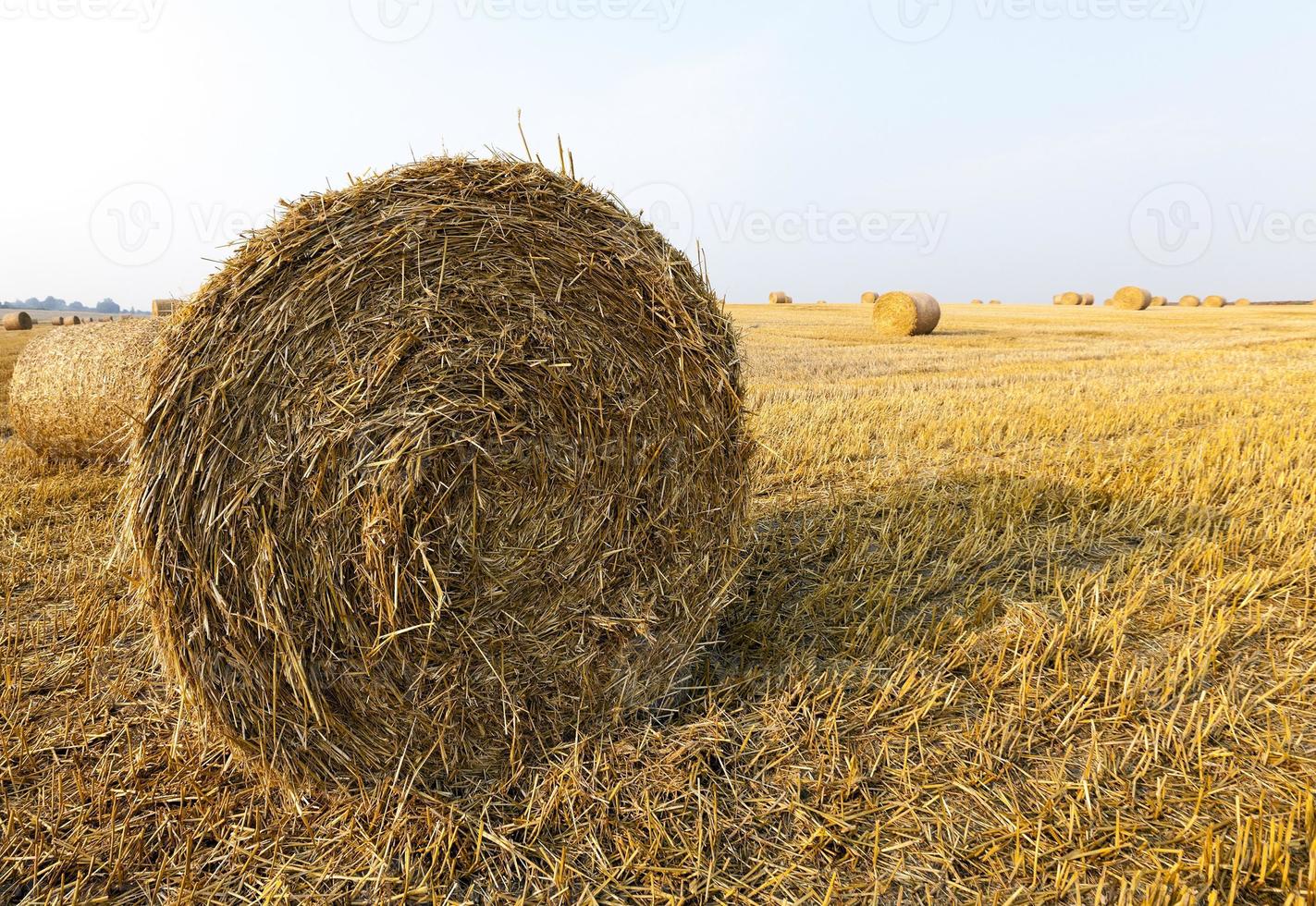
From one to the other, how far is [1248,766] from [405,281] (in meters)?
3.14

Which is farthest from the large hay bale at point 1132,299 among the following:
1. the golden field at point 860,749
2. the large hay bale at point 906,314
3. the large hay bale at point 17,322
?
the large hay bale at point 17,322

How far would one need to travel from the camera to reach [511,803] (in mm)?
2355

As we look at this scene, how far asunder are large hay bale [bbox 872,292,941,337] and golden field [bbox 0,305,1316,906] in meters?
15.9

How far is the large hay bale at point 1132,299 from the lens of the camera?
36.5 m

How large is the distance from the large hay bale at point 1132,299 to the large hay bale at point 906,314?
22311 mm

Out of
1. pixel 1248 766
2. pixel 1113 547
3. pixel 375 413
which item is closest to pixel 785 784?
pixel 1248 766

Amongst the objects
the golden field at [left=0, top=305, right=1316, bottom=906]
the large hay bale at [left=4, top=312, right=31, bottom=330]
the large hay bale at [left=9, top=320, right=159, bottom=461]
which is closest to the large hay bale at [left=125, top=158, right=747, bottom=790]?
the golden field at [left=0, top=305, right=1316, bottom=906]

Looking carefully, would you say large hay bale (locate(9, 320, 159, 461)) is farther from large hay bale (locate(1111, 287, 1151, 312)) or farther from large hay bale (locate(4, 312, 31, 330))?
large hay bale (locate(1111, 287, 1151, 312))

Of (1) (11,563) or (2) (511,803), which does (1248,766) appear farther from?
(1) (11,563)

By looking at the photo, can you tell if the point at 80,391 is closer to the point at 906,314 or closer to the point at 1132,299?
the point at 906,314

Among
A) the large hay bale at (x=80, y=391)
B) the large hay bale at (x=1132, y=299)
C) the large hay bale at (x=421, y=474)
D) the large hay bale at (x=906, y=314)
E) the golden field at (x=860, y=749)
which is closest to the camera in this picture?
the golden field at (x=860, y=749)

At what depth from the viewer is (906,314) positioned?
19969mm

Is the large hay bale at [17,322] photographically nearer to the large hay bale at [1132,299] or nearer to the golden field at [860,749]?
the golden field at [860,749]

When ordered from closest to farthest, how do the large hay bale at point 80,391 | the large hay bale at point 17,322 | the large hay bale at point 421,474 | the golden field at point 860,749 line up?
the golden field at point 860,749 < the large hay bale at point 421,474 < the large hay bale at point 80,391 < the large hay bale at point 17,322
